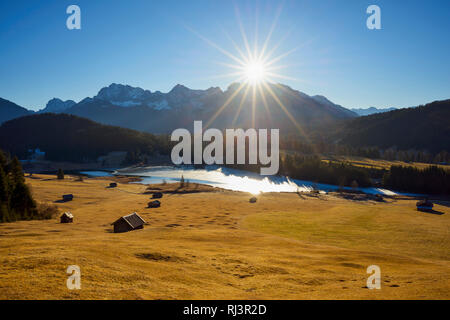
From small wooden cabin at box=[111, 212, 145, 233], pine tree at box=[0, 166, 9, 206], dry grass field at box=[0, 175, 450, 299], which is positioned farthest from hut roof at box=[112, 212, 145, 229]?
pine tree at box=[0, 166, 9, 206]

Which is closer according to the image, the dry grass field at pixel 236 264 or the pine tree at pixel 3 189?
the dry grass field at pixel 236 264

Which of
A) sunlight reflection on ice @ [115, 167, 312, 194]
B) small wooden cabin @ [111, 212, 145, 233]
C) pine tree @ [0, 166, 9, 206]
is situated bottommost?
sunlight reflection on ice @ [115, 167, 312, 194]

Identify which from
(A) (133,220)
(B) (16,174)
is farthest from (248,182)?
(B) (16,174)

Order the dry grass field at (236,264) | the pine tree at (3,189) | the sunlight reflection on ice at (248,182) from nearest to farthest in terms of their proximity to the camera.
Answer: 1. the dry grass field at (236,264)
2. the pine tree at (3,189)
3. the sunlight reflection on ice at (248,182)

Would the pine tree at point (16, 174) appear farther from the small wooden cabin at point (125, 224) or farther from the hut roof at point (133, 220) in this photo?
the small wooden cabin at point (125, 224)

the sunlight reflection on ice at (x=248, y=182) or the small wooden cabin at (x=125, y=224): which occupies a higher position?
the small wooden cabin at (x=125, y=224)

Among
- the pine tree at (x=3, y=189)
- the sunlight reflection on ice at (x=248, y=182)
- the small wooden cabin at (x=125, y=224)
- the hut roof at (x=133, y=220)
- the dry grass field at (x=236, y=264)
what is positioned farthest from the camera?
the sunlight reflection on ice at (x=248, y=182)

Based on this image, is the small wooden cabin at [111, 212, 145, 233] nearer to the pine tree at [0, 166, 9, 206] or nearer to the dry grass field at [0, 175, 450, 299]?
the dry grass field at [0, 175, 450, 299]

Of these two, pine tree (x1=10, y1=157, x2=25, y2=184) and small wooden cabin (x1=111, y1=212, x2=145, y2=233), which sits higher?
pine tree (x1=10, y1=157, x2=25, y2=184)

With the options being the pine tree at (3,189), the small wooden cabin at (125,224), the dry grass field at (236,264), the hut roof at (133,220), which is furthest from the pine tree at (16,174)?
the small wooden cabin at (125,224)

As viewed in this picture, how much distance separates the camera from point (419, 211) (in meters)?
76.9

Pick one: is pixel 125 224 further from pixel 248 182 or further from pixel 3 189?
pixel 248 182

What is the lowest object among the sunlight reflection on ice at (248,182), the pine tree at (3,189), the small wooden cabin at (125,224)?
the sunlight reflection on ice at (248,182)
